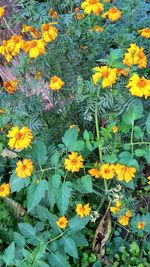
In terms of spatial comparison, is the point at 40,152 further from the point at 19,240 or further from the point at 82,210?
the point at 19,240

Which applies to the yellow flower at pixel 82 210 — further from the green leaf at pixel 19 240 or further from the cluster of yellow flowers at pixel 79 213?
the green leaf at pixel 19 240

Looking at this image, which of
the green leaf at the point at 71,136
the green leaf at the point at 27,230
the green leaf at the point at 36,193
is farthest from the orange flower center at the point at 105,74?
the green leaf at the point at 27,230

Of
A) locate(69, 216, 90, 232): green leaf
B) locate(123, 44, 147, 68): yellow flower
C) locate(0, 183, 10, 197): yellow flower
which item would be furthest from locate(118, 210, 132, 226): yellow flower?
locate(123, 44, 147, 68): yellow flower

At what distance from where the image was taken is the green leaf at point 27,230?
166cm

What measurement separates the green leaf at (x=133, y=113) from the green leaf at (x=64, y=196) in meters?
0.31

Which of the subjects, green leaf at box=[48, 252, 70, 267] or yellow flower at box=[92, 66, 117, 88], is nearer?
yellow flower at box=[92, 66, 117, 88]

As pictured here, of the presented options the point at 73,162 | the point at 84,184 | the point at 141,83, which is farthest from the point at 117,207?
the point at 141,83

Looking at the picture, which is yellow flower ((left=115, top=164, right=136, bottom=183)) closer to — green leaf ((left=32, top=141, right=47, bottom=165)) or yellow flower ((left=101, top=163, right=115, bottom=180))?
yellow flower ((left=101, top=163, right=115, bottom=180))

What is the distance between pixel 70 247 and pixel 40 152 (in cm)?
38

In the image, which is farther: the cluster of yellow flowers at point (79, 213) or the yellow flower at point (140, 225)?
the yellow flower at point (140, 225)

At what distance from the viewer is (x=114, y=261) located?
176cm

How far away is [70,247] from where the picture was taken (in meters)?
1.62

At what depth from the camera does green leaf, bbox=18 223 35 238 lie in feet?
5.46

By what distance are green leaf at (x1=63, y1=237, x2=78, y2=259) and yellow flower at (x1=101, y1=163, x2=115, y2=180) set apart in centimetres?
30
